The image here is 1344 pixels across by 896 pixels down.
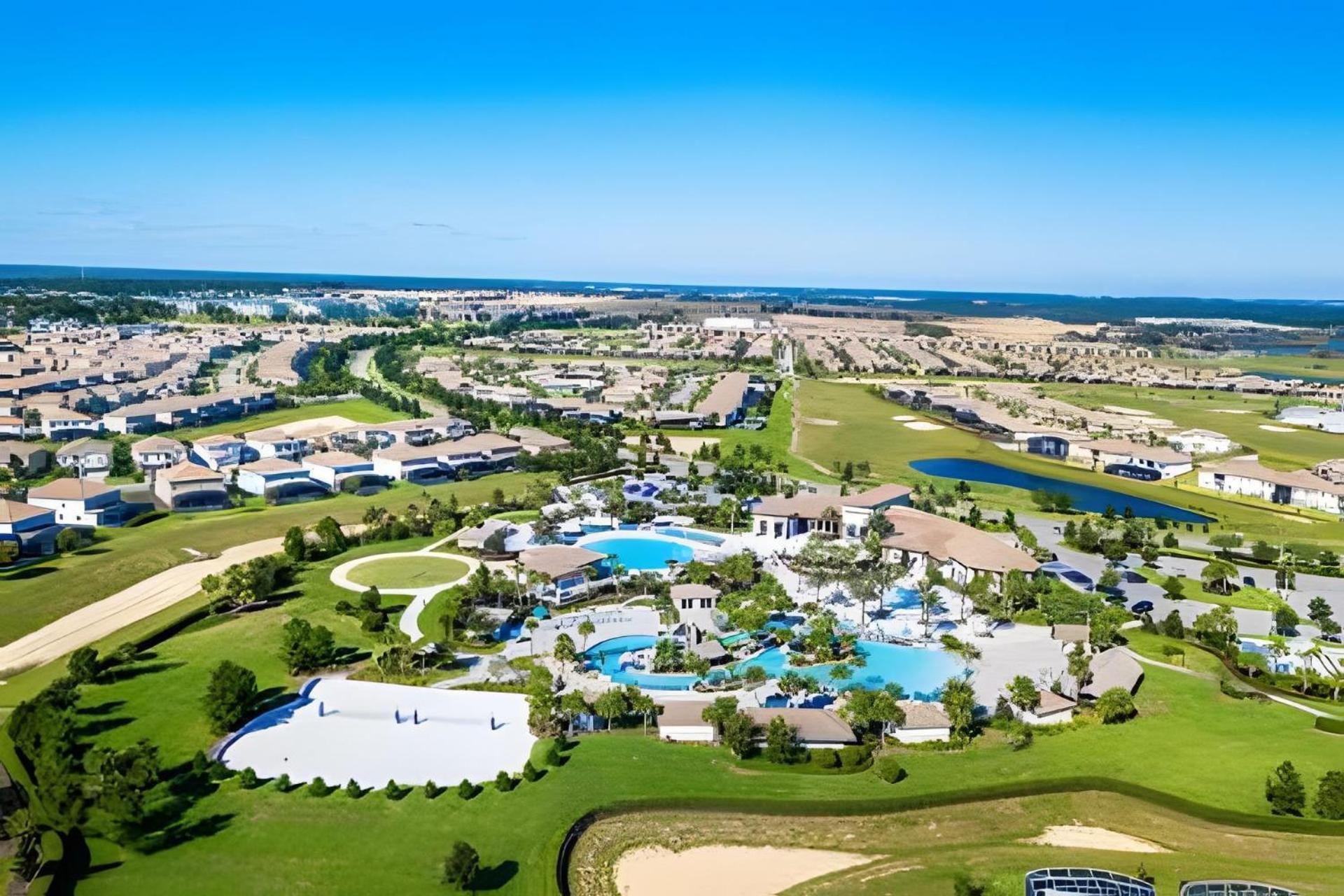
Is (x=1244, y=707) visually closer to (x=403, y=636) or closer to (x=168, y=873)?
(x=403, y=636)

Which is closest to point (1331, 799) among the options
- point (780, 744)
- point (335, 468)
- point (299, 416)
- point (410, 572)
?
point (780, 744)

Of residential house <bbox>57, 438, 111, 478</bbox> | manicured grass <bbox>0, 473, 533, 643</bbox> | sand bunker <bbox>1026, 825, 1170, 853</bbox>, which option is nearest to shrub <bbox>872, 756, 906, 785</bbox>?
sand bunker <bbox>1026, 825, 1170, 853</bbox>

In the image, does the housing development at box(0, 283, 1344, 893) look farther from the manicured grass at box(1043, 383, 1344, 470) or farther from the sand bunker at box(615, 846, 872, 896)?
the manicured grass at box(1043, 383, 1344, 470)

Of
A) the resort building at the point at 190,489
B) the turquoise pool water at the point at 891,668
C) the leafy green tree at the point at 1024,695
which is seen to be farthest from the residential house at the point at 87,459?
the leafy green tree at the point at 1024,695

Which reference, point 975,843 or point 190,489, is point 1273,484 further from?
point 190,489

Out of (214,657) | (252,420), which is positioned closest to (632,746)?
(214,657)

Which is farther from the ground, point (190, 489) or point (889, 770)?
point (190, 489)
